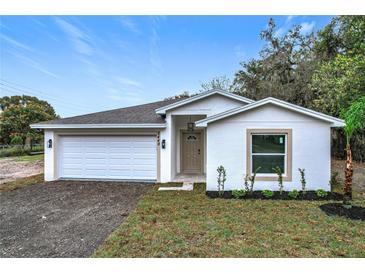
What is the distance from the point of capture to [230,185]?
762 centimetres

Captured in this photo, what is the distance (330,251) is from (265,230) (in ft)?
3.78

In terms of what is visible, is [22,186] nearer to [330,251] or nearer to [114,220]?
[114,220]

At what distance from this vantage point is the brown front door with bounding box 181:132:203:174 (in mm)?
11461

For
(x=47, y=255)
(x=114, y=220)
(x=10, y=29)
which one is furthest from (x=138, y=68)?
(x=47, y=255)

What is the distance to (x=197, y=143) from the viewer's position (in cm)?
1148

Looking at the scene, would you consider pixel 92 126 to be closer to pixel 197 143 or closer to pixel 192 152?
pixel 192 152

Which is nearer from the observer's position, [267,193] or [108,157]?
[267,193]

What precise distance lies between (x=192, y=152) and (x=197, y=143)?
55 centimetres

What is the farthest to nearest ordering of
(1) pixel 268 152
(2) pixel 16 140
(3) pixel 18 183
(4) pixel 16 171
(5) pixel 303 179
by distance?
(2) pixel 16 140 < (4) pixel 16 171 < (3) pixel 18 183 < (1) pixel 268 152 < (5) pixel 303 179

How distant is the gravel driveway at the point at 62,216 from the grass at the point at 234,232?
20.5 inches

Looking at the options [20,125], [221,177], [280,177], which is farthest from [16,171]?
[20,125]

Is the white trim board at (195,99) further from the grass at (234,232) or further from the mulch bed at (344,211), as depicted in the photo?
the mulch bed at (344,211)

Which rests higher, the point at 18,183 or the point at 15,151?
the point at 15,151

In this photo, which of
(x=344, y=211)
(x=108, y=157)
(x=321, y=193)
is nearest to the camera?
(x=344, y=211)
